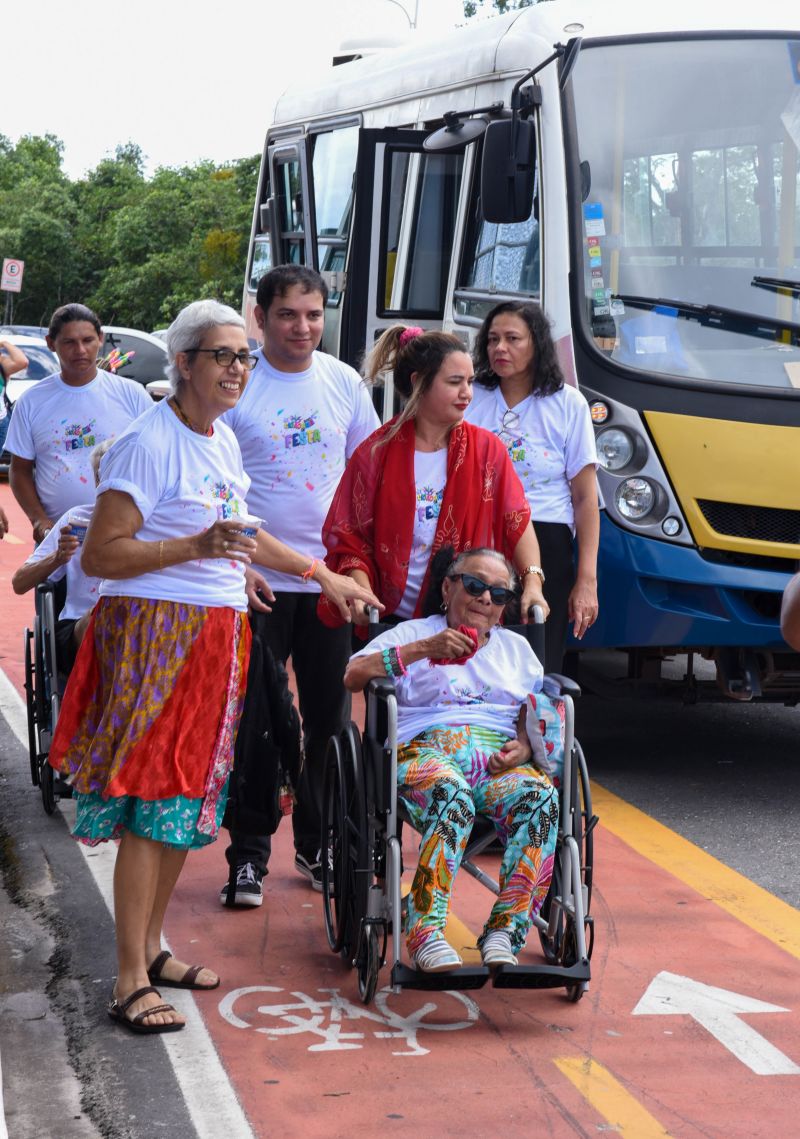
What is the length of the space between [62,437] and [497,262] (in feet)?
7.13

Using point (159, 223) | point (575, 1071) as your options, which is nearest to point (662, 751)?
point (575, 1071)

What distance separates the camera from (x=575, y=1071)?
172 inches

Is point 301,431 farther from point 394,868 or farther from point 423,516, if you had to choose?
point 394,868

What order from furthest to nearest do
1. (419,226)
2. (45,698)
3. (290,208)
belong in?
(290,208) < (419,226) < (45,698)

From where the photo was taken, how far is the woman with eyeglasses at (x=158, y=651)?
460 cm

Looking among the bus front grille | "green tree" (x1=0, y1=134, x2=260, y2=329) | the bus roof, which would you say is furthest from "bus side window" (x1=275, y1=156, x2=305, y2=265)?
"green tree" (x1=0, y1=134, x2=260, y2=329)

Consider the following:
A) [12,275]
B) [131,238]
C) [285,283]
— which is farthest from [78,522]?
[131,238]

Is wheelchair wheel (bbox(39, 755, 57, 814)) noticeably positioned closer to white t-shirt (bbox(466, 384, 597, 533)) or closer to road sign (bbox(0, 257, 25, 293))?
white t-shirt (bbox(466, 384, 597, 533))

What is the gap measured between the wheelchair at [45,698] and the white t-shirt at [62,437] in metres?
0.43

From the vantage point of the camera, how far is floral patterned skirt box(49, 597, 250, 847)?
4.63 meters

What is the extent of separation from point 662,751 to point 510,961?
12.3 ft

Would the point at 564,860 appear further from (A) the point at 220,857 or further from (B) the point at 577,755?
(A) the point at 220,857

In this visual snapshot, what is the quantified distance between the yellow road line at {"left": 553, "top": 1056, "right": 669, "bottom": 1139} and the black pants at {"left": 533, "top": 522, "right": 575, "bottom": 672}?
2.12m

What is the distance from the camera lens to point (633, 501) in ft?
23.4
